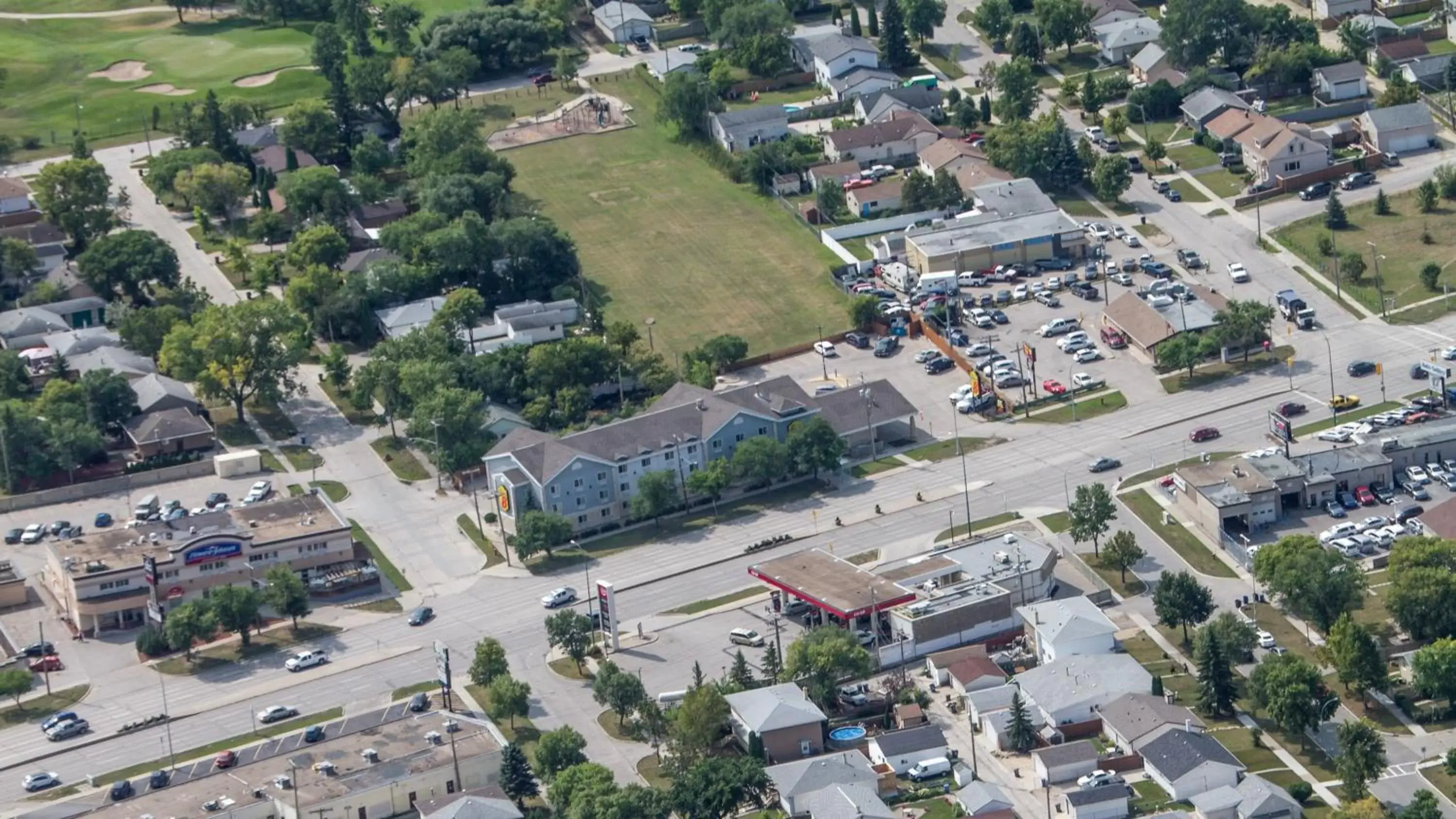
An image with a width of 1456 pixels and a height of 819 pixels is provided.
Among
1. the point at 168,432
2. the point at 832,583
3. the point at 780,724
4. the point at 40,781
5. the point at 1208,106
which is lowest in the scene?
the point at 40,781

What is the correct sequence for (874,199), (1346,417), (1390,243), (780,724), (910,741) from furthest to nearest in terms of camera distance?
(874,199)
(1390,243)
(1346,417)
(780,724)
(910,741)

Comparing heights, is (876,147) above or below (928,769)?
above

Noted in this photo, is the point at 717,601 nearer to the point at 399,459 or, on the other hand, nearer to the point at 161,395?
the point at 399,459

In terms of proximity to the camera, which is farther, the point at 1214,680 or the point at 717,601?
the point at 717,601

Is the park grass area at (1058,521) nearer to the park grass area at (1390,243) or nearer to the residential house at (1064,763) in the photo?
the residential house at (1064,763)

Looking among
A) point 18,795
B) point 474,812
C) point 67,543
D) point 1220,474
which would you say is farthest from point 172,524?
point 1220,474

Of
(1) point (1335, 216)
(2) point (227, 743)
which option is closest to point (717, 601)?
(2) point (227, 743)

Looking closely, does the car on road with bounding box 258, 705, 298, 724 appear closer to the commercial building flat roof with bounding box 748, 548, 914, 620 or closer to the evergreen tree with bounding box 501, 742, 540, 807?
the evergreen tree with bounding box 501, 742, 540, 807

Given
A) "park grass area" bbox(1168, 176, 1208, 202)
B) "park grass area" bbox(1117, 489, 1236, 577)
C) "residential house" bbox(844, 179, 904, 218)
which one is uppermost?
"residential house" bbox(844, 179, 904, 218)

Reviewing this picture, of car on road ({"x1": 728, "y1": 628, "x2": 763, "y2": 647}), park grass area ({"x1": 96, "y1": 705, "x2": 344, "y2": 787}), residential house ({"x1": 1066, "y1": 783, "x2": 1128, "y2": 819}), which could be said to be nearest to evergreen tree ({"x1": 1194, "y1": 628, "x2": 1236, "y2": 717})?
residential house ({"x1": 1066, "y1": 783, "x2": 1128, "y2": 819})
